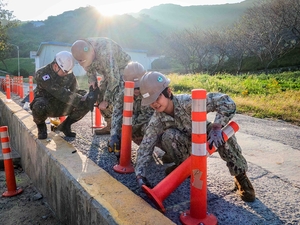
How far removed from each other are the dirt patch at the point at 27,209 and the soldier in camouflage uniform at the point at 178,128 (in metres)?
1.69

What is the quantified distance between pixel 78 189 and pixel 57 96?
2473 millimetres

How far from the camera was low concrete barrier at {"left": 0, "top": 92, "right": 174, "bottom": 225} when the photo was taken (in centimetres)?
227

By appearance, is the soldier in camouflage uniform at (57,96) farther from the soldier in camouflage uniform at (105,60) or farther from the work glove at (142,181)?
the work glove at (142,181)

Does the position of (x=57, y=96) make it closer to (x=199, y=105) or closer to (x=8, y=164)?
(x=8, y=164)

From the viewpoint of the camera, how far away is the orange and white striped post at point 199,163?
2.09m

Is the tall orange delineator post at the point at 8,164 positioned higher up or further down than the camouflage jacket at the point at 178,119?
further down

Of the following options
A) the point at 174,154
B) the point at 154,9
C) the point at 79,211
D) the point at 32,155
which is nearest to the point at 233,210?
the point at 174,154

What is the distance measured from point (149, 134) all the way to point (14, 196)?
291 cm

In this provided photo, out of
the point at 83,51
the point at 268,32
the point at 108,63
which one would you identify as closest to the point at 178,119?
the point at 108,63

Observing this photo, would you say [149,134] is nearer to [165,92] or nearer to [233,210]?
[165,92]

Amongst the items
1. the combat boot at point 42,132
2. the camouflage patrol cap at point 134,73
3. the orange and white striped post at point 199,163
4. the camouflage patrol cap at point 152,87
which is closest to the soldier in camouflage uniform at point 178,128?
the camouflage patrol cap at point 152,87

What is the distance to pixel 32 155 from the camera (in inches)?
191

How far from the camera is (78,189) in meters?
2.78

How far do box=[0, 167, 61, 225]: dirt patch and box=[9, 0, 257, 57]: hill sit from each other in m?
69.7
